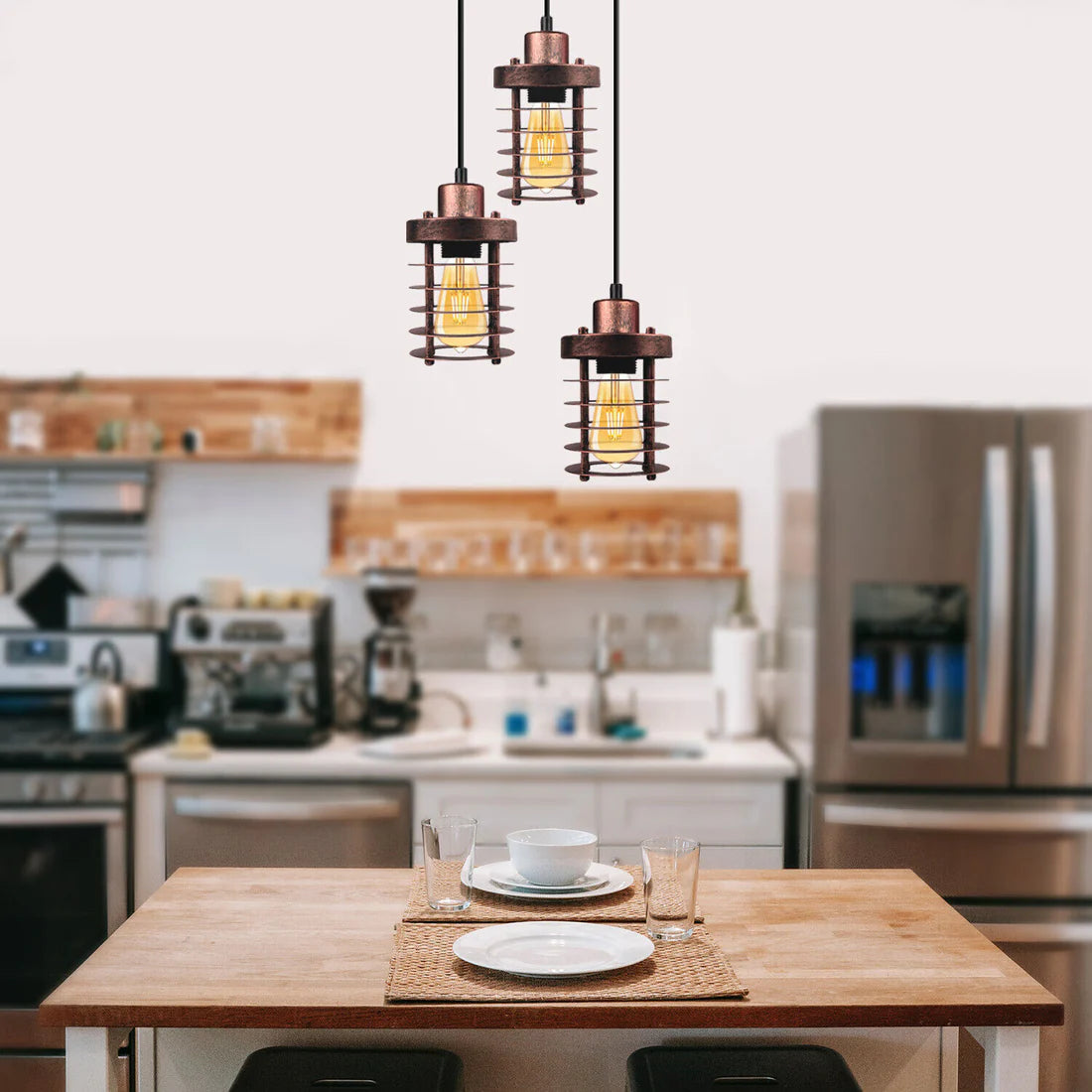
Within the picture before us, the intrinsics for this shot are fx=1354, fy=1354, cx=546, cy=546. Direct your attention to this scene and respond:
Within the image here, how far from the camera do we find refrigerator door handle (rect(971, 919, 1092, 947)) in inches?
140

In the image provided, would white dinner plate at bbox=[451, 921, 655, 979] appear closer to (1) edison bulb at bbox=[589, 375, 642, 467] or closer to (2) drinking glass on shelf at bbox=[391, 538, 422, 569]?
(1) edison bulb at bbox=[589, 375, 642, 467]

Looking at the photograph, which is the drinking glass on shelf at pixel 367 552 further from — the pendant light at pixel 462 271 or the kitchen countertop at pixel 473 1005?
the pendant light at pixel 462 271

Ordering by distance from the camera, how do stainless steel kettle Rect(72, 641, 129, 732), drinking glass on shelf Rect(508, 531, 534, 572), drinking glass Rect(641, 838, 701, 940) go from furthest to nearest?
drinking glass on shelf Rect(508, 531, 534, 572) → stainless steel kettle Rect(72, 641, 129, 732) → drinking glass Rect(641, 838, 701, 940)

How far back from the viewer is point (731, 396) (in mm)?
4301

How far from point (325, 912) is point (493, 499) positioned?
232 cm

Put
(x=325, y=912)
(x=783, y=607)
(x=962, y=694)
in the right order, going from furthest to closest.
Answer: (x=783, y=607)
(x=962, y=694)
(x=325, y=912)

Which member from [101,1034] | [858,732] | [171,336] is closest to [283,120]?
[171,336]

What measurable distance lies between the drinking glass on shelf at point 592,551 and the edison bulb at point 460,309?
2466 millimetres

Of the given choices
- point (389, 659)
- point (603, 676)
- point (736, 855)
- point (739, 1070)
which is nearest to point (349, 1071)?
point (739, 1070)

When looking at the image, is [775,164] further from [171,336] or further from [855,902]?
[855,902]

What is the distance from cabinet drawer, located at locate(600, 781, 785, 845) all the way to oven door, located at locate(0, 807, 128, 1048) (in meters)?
1.35

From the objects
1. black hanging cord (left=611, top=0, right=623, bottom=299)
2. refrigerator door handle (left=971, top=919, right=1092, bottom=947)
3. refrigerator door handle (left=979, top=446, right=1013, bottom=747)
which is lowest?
refrigerator door handle (left=971, top=919, right=1092, bottom=947)

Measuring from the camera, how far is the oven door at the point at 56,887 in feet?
12.0

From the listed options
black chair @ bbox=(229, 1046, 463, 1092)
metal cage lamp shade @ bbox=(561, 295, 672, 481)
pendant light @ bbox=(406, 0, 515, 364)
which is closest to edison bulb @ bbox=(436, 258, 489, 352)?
pendant light @ bbox=(406, 0, 515, 364)
